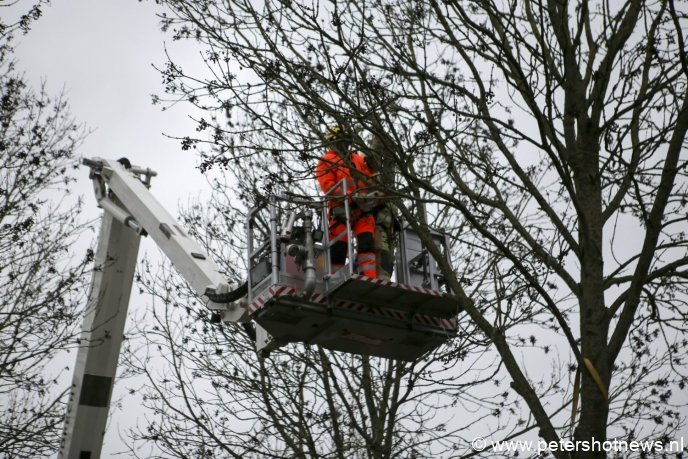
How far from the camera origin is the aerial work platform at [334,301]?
8.28 metres

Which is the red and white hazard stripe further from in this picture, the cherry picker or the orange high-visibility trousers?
the orange high-visibility trousers

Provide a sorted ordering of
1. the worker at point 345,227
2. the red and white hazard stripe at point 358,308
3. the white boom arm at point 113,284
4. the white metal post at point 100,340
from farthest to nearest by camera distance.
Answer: the white metal post at point 100,340, the white boom arm at point 113,284, the worker at point 345,227, the red and white hazard stripe at point 358,308

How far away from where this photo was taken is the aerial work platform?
8281 mm

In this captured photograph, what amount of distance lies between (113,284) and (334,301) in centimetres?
300

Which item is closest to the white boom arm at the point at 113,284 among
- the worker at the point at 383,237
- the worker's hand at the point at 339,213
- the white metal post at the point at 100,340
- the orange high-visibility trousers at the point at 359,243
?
the white metal post at the point at 100,340

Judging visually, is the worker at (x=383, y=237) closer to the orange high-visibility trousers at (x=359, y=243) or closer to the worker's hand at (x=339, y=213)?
the orange high-visibility trousers at (x=359, y=243)

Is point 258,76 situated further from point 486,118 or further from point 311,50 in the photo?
point 486,118

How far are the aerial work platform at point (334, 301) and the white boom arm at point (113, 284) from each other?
63cm

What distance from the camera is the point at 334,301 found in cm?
841

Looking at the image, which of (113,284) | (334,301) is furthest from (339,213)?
(113,284)

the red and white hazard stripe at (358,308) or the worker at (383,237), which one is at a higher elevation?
the worker at (383,237)

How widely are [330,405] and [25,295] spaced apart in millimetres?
4097

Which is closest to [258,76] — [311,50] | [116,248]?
[311,50]

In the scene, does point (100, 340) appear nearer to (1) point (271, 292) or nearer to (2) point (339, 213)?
(1) point (271, 292)
